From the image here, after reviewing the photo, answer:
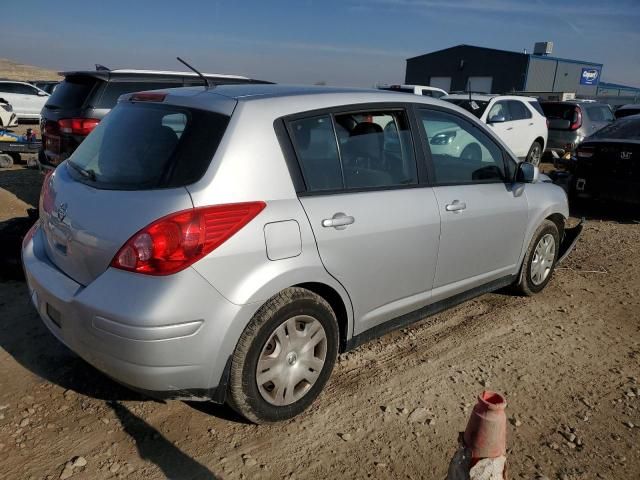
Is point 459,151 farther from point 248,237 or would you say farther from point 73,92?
point 73,92

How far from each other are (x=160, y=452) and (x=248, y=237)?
3.76 feet

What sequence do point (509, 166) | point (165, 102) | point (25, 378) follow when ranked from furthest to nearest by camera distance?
point (509, 166) → point (25, 378) → point (165, 102)

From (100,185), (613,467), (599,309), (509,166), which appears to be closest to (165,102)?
(100,185)

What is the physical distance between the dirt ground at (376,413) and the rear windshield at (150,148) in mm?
1243

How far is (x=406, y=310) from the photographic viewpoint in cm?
330

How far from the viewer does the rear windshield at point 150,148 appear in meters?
2.44

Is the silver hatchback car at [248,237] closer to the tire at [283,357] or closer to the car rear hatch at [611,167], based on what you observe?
the tire at [283,357]

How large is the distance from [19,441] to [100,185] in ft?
4.33

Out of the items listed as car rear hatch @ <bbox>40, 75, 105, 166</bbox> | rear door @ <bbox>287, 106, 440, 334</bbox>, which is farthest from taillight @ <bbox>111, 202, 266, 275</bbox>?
car rear hatch @ <bbox>40, 75, 105, 166</bbox>

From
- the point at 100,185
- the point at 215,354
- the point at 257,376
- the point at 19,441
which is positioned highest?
the point at 100,185

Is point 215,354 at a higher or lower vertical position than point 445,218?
lower

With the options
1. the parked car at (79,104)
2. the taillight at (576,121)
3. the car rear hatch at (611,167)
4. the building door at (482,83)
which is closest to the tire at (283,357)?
the parked car at (79,104)

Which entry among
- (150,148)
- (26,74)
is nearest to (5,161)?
(150,148)

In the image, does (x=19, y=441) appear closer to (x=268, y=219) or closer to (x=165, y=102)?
(x=268, y=219)
